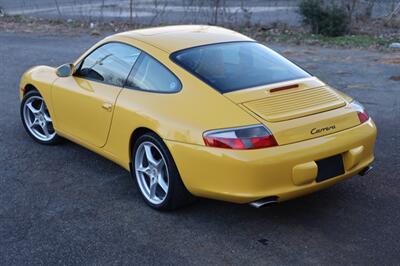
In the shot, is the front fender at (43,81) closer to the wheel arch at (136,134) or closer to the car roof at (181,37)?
the car roof at (181,37)

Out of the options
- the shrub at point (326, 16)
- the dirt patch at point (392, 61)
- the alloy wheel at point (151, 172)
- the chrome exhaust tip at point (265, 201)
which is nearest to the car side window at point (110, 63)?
the alloy wheel at point (151, 172)

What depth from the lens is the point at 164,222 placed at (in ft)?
14.5

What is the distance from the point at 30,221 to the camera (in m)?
4.46

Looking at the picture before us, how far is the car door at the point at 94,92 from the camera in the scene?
16.5 ft

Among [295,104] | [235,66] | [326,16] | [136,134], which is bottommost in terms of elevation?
[326,16]

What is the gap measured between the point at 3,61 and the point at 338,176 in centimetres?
916

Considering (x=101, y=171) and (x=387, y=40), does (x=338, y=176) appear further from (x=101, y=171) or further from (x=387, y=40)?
(x=387, y=40)

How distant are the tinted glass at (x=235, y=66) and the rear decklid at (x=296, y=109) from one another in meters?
0.14

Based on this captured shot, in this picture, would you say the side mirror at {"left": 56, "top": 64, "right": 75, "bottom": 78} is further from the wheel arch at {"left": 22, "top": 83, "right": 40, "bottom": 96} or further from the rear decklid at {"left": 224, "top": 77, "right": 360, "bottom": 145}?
the rear decklid at {"left": 224, "top": 77, "right": 360, "bottom": 145}

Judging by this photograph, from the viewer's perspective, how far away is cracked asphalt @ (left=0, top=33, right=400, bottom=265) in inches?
153

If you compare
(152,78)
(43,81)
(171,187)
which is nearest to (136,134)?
(152,78)

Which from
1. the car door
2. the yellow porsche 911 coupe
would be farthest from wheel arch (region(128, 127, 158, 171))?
the car door

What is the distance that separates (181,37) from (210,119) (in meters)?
1.25

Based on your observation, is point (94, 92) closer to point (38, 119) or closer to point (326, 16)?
point (38, 119)
